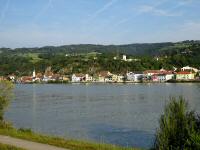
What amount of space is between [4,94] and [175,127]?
1429 cm

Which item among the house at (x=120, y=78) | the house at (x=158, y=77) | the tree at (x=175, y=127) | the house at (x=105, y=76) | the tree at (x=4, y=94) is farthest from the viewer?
the house at (x=105, y=76)

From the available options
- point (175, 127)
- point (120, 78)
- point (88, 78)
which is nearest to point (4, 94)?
point (175, 127)

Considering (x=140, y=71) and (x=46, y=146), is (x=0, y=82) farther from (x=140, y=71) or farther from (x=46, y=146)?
(x=140, y=71)

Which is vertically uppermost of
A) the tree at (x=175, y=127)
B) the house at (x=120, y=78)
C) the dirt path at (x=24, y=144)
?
the house at (x=120, y=78)

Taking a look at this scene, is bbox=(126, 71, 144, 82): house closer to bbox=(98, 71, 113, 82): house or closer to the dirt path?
bbox=(98, 71, 113, 82): house

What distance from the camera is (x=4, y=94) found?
24.8 m

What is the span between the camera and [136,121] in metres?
35.8

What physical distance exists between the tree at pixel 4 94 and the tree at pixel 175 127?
1339cm

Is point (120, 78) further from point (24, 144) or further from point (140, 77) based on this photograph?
point (24, 144)

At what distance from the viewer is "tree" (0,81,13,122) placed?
79.8ft

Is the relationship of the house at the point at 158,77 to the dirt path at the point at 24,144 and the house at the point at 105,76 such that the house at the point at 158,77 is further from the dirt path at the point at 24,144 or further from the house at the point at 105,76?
the dirt path at the point at 24,144

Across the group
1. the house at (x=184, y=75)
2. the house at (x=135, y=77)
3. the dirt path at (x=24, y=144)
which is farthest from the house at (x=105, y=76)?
the dirt path at (x=24, y=144)

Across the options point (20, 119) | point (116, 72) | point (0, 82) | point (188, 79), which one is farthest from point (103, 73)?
point (0, 82)

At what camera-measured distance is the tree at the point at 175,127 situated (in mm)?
12223
